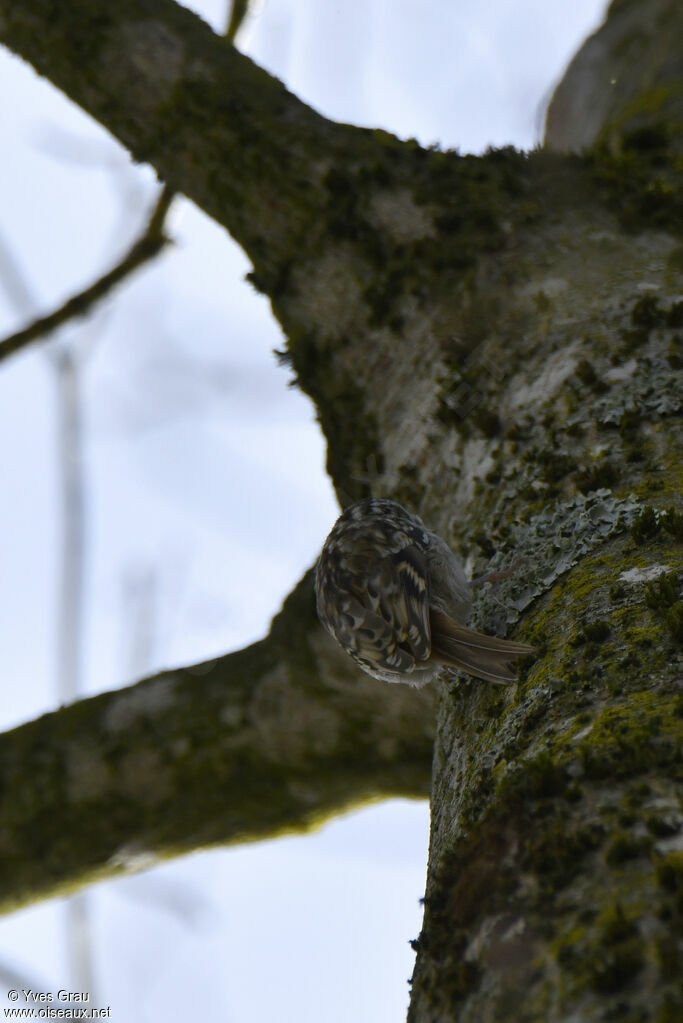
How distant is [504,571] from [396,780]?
6.39 feet

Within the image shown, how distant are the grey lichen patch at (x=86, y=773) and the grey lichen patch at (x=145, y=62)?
270cm

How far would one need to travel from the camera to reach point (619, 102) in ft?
15.7

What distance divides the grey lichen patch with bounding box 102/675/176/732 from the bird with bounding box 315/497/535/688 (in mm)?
1173

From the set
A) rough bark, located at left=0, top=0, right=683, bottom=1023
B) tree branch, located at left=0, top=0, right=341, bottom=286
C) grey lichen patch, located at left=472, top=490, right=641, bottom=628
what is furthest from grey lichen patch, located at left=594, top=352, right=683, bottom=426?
tree branch, located at left=0, top=0, right=341, bottom=286

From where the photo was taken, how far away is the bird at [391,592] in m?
2.71

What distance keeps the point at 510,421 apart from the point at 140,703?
2372mm

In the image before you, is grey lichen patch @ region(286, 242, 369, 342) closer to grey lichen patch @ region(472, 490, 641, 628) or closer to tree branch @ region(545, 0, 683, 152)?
grey lichen patch @ region(472, 490, 641, 628)

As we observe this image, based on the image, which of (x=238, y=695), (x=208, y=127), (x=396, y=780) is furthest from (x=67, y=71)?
(x=396, y=780)

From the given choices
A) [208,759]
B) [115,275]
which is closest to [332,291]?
[208,759]

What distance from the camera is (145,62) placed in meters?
3.68

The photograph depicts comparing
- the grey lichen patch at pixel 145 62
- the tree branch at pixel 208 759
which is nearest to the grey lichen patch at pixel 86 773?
the tree branch at pixel 208 759

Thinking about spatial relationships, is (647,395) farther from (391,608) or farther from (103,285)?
(103,285)

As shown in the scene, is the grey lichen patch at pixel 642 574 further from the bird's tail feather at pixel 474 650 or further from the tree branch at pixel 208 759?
the tree branch at pixel 208 759

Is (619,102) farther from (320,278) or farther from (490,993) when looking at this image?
(490,993)
